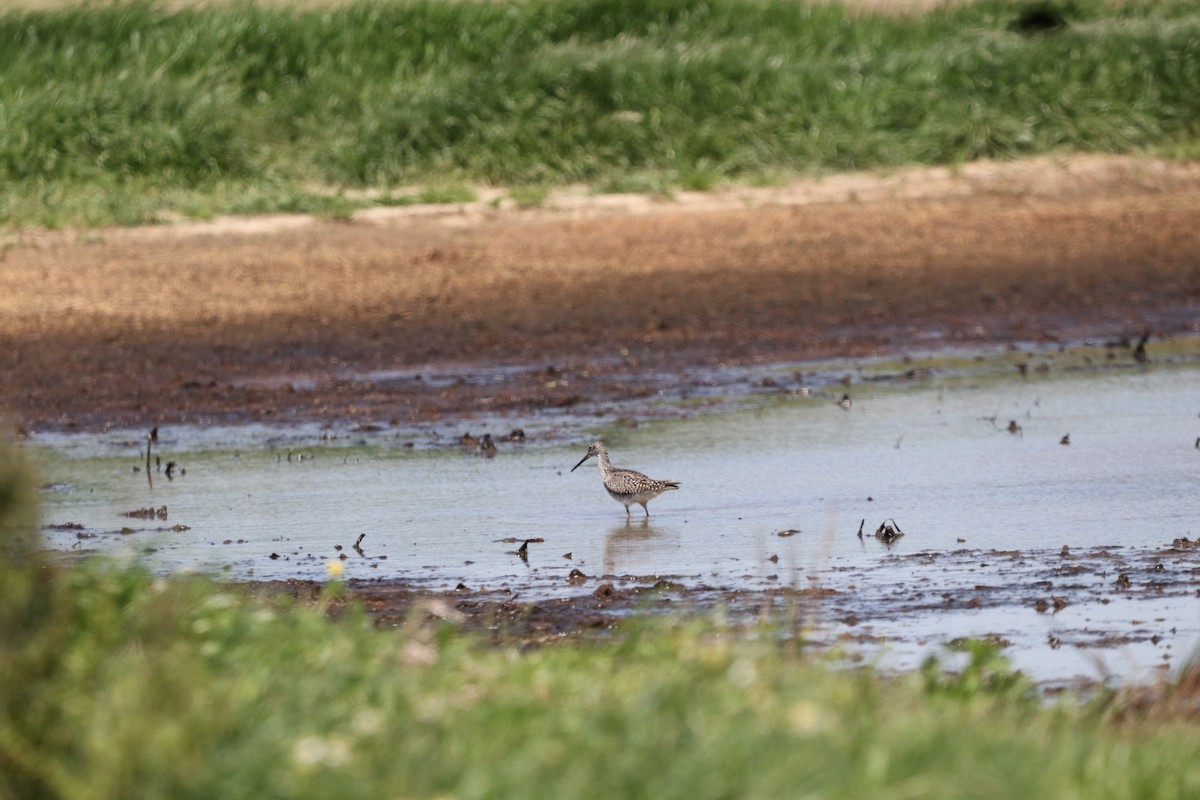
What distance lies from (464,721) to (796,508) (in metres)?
4.61

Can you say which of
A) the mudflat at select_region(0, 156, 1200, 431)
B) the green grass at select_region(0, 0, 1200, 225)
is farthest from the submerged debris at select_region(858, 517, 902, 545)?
the green grass at select_region(0, 0, 1200, 225)

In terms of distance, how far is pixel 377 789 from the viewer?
3.89 m

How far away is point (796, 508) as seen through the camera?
29.0ft

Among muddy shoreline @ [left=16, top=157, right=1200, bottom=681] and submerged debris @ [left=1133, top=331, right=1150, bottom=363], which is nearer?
muddy shoreline @ [left=16, top=157, right=1200, bottom=681]

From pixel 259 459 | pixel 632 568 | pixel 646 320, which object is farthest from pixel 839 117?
pixel 632 568

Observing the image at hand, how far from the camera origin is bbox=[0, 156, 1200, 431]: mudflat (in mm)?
12383

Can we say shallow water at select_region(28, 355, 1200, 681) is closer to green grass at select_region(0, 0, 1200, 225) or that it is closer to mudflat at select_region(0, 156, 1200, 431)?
mudflat at select_region(0, 156, 1200, 431)

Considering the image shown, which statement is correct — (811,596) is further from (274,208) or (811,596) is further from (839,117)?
(839,117)

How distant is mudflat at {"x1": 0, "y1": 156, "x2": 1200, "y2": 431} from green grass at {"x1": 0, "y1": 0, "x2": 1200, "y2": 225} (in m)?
0.52

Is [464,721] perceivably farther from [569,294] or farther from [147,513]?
[569,294]

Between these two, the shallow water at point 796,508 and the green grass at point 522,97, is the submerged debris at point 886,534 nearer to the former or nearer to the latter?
the shallow water at point 796,508

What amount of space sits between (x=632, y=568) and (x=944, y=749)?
147 inches

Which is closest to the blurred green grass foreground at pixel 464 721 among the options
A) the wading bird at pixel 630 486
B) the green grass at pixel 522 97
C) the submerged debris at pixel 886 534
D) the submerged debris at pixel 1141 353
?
the submerged debris at pixel 886 534

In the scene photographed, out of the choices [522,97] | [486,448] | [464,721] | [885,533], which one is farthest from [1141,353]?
[464,721]
